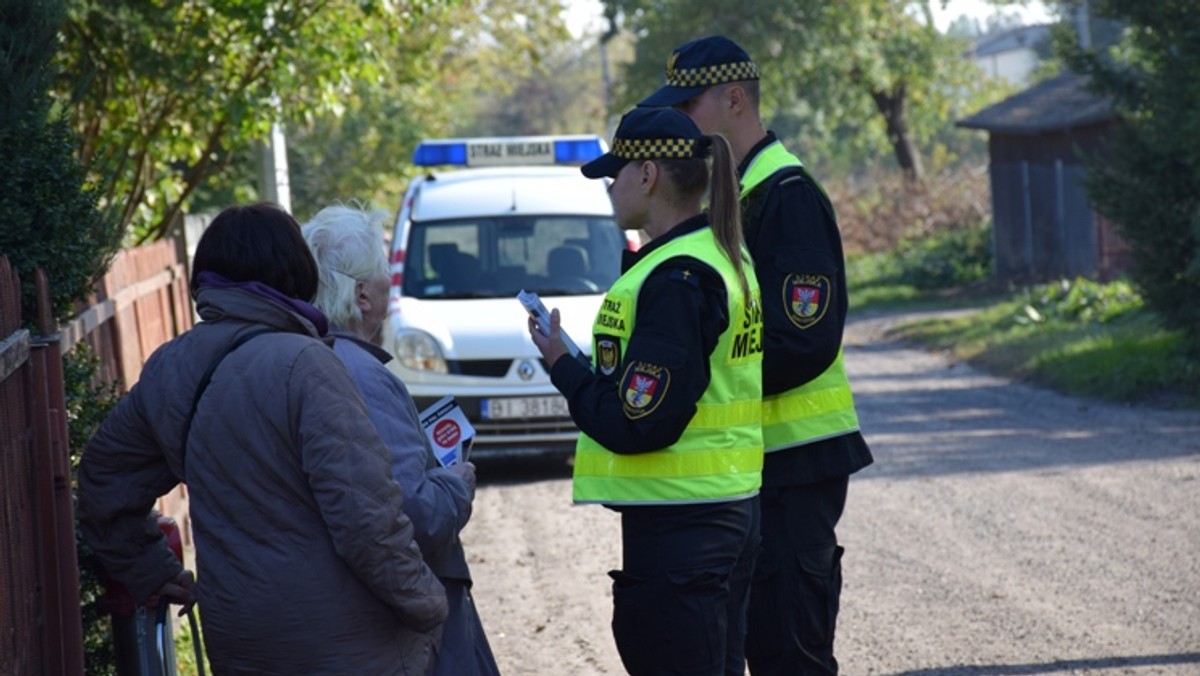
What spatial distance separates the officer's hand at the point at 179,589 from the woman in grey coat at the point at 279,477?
1.29 feet

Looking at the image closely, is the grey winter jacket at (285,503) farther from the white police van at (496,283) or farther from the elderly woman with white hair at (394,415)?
the white police van at (496,283)

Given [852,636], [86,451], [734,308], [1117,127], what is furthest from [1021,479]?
[86,451]

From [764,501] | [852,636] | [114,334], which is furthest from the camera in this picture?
[114,334]

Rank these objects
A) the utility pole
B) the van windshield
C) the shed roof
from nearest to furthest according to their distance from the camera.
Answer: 1. the van windshield
2. the utility pole
3. the shed roof

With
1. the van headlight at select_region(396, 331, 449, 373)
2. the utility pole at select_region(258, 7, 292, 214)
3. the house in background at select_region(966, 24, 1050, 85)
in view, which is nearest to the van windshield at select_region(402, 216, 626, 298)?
the van headlight at select_region(396, 331, 449, 373)

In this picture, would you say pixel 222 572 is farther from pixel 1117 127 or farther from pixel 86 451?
pixel 1117 127

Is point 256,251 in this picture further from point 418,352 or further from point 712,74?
point 418,352

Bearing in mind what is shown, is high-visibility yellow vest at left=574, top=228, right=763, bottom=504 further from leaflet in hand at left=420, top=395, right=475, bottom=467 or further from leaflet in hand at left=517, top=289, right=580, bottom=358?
leaflet in hand at left=420, top=395, right=475, bottom=467

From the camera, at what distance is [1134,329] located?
16.6m

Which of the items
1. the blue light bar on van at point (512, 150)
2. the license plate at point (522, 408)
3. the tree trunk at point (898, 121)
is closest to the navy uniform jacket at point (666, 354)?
the license plate at point (522, 408)

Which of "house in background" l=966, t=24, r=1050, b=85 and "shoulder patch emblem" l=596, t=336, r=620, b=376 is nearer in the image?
"shoulder patch emblem" l=596, t=336, r=620, b=376

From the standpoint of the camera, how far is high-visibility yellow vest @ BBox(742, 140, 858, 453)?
4262 mm

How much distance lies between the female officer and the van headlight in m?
7.05

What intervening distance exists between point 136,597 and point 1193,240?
11392 mm
